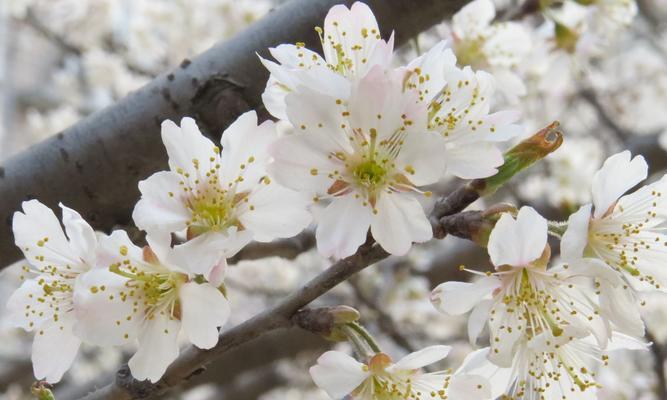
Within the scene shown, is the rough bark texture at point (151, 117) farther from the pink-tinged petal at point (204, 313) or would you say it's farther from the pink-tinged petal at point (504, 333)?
the pink-tinged petal at point (504, 333)

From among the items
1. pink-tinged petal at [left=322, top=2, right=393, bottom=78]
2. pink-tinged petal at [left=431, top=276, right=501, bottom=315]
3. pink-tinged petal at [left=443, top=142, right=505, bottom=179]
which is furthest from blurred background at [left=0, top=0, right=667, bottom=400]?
pink-tinged petal at [left=431, top=276, right=501, bottom=315]

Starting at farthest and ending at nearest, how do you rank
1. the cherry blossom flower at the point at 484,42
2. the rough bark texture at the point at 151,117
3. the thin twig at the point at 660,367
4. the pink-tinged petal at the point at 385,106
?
the thin twig at the point at 660,367
the cherry blossom flower at the point at 484,42
the rough bark texture at the point at 151,117
the pink-tinged petal at the point at 385,106

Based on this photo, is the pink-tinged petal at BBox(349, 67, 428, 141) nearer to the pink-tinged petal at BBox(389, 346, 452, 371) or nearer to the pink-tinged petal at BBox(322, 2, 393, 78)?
the pink-tinged petal at BBox(322, 2, 393, 78)

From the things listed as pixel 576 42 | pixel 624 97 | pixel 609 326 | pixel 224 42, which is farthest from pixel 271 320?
pixel 624 97

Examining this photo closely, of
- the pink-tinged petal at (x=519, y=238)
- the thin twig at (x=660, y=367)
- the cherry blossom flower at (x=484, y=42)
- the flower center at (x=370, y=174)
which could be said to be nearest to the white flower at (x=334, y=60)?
the flower center at (x=370, y=174)

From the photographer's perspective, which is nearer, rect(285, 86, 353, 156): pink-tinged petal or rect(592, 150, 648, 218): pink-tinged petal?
rect(285, 86, 353, 156): pink-tinged petal

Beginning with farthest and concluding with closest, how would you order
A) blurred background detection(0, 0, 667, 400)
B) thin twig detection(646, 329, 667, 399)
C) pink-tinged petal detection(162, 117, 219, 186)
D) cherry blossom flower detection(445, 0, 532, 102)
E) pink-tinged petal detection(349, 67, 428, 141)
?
1. thin twig detection(646, 329, 667, 399)
2. blurred background detection(0, 0, 667, 400)
3. cherry blossom flower detection(445, 0, 532, 102)
4. pink-tinged petal detection(162, 117, 219, 186)
5. pink-tinged petal detection(349, 67, 428, 141)
